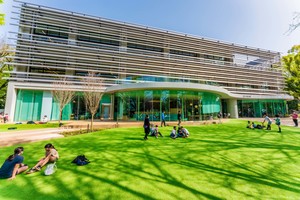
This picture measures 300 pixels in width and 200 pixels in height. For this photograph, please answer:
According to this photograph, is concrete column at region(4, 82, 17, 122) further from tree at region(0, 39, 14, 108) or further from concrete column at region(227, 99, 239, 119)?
concrete column at region(227, 99, 239, 119)

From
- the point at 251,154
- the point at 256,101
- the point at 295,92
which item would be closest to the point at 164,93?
the point at 251,154

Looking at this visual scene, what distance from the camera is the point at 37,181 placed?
4473 millimetres

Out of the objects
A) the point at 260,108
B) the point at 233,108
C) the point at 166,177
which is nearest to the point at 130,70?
the point at 233,108

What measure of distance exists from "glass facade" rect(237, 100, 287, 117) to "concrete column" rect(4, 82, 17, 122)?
47.8 m

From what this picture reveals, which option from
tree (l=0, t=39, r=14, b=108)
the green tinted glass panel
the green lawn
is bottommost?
the green lawn

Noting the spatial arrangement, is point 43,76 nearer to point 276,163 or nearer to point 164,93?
point 164,93

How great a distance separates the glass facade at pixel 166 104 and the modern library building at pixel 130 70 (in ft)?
0.45

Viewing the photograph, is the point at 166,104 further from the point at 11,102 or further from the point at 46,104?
the point at 11,102

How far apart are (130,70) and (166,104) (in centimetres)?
1683

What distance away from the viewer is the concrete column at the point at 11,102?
21.9 meters

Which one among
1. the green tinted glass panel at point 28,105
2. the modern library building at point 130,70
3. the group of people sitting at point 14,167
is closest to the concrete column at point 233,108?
the modern library building at point 130,70

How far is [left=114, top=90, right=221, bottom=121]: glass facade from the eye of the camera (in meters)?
18.8

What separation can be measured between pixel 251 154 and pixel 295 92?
40.6m

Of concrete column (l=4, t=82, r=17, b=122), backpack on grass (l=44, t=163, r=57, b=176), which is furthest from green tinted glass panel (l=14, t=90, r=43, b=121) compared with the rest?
backpack on grass (l=44, t=163, r=57, b=176)
